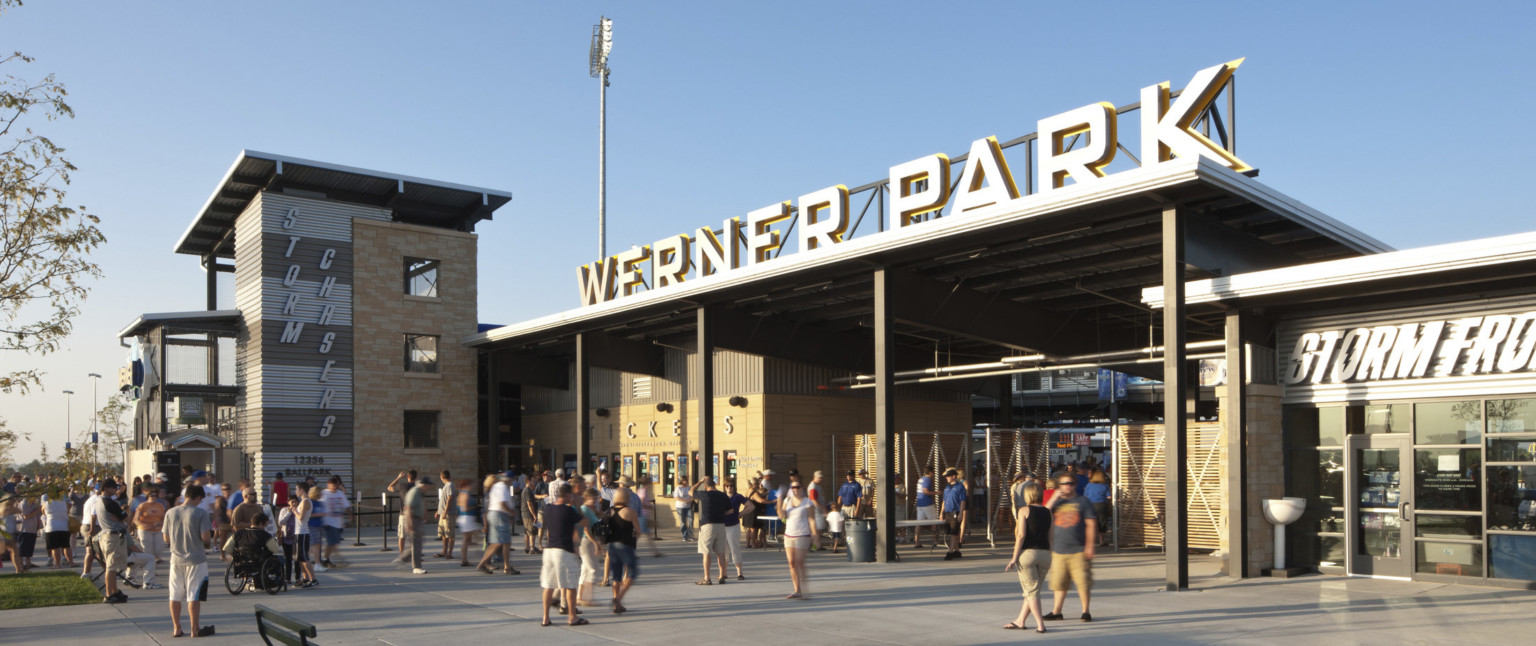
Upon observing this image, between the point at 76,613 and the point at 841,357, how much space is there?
16.9 m

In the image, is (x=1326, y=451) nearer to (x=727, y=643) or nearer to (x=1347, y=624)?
(x=1347, y=624)

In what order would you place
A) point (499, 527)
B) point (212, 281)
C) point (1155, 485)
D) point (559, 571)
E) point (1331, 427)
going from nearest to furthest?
point (559, 571) → point (1331, 427) → point (499, 527) → point (1155, 485) → point (212, 281)

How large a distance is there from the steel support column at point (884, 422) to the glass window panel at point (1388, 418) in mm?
6835

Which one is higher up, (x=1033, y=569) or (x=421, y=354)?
(x=421, y=354)

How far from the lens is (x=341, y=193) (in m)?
31.9

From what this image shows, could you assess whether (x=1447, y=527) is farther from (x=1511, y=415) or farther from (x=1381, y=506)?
(x=1511, y=415)

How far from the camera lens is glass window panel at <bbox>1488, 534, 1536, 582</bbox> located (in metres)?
13.5

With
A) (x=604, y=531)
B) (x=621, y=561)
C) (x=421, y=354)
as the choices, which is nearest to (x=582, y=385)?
(x=421, y=354)

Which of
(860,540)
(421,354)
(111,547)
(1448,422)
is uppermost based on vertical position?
(421,354)

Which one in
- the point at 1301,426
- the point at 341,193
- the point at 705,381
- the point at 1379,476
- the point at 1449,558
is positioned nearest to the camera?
the point at 1449,558

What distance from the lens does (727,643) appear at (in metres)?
10.8

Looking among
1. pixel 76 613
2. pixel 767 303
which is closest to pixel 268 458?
pixel 767 303

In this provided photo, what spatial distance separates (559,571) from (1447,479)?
11.1 meters

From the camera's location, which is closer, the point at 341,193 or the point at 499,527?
the point at 499,527
